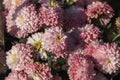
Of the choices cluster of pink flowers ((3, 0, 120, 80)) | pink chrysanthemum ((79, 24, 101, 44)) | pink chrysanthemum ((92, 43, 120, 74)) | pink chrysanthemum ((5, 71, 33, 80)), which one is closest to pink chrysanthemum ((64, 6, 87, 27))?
cluster of pink flowers ((3, 0, 120, 80))

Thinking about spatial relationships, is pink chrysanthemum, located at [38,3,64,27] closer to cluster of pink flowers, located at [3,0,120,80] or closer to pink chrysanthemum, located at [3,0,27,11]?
cluster of pink flowers, located at [3,0,120,80]

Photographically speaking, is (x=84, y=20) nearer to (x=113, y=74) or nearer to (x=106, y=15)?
(x=106, y=15)

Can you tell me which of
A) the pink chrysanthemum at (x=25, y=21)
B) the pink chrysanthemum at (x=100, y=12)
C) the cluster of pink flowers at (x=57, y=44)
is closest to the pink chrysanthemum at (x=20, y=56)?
the cluster of pink flowers at (x=57, y=44)

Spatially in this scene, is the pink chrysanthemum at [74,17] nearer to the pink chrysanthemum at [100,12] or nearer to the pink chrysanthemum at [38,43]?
the pink chrysanthemum at [100,12]

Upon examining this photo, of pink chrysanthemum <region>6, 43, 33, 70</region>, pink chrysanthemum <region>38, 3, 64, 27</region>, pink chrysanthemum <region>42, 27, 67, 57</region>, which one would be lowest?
pink chrysanthemum <region>6, 43, 33, 70</region>

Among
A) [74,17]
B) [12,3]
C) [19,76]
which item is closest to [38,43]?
[19,76]

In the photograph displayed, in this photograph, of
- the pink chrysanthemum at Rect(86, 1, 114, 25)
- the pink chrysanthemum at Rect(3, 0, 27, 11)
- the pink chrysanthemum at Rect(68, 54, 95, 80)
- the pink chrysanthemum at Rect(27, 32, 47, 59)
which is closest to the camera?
the pink chrysanthemum at Rect(68, 54, 95, 80)

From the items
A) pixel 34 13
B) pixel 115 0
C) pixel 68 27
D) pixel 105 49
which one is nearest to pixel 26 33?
pixel 34 13
